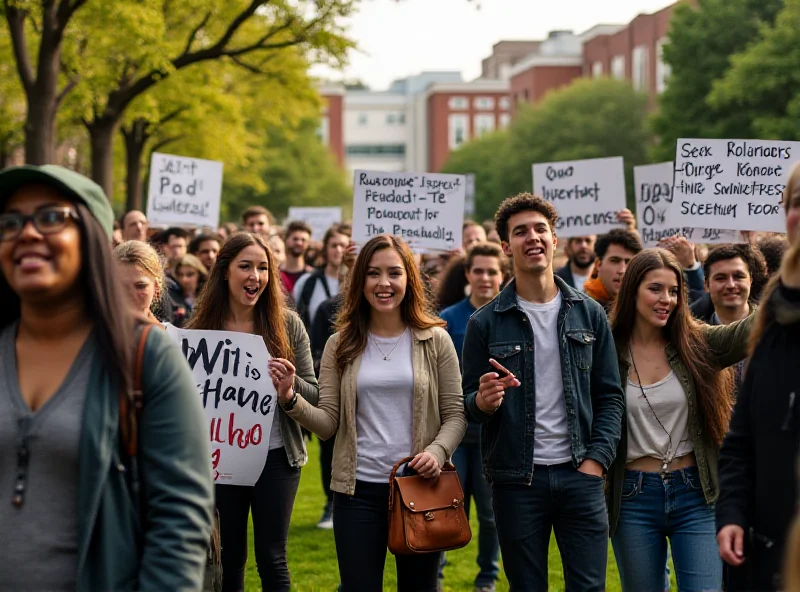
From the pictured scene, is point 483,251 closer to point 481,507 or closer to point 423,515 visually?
point 481,507

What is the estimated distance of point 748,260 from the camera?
6527 millimetres

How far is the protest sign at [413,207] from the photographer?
362 inches

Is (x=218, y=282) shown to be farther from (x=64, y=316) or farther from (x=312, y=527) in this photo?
(x=312, y=527)

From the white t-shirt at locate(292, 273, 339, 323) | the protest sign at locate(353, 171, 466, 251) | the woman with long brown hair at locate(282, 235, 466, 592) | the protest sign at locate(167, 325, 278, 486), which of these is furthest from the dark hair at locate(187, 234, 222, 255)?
the woman with long brown hair at locate(282, 235, 466, 592)

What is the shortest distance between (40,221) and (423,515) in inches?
104

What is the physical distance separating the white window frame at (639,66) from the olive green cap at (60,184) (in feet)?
215

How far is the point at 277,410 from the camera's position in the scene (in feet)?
19.0

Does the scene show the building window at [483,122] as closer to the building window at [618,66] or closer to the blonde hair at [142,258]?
Answer: the building window at [618,66]

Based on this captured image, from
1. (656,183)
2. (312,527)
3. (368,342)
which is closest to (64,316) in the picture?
(368,342)

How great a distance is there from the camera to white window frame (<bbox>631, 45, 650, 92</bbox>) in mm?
67375

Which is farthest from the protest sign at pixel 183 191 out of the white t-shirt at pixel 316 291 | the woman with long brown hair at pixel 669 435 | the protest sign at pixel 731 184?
the woman with long brown hair at pixel 669 435

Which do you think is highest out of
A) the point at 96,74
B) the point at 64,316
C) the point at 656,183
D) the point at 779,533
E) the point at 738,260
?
the point at 96,74

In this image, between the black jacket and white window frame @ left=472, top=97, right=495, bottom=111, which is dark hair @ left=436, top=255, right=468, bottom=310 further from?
white window frame @ left=472, top=97, right=495, bottom=111

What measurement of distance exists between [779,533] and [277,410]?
114 inches
